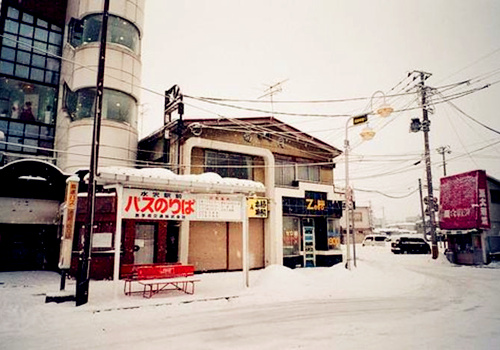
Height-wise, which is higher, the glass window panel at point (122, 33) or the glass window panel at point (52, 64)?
the glass window panel at point (122, 33)

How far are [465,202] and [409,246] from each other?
37.7 ft

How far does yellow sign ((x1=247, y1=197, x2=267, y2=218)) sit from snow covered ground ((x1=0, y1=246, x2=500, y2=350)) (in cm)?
466

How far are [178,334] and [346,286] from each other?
29.3ft

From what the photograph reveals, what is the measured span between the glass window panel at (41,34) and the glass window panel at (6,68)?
2.67 meters

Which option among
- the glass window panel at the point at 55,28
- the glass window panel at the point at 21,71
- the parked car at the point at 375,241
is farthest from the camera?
the parked car at the point at 375,241

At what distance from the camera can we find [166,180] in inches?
438

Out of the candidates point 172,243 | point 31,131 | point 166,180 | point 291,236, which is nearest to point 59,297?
point 166,180

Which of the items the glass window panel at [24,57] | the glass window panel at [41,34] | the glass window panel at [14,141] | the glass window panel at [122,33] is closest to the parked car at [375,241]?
the glass window panel at [122,33]

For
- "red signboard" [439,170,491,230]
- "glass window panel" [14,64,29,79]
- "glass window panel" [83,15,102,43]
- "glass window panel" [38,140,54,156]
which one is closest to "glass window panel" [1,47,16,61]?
"glass window panel" [14,64,29,79]

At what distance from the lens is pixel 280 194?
65.5 ft

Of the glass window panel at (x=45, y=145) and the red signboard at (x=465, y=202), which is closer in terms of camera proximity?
the glass window panel at (x=45, y=145)

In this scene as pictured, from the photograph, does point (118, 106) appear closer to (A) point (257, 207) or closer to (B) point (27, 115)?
(B) point (27, 115)

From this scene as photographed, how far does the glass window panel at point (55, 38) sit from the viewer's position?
2286cm

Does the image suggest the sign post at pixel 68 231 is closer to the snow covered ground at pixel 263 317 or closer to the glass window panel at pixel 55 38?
the snow covered ground at pixel 263 317
